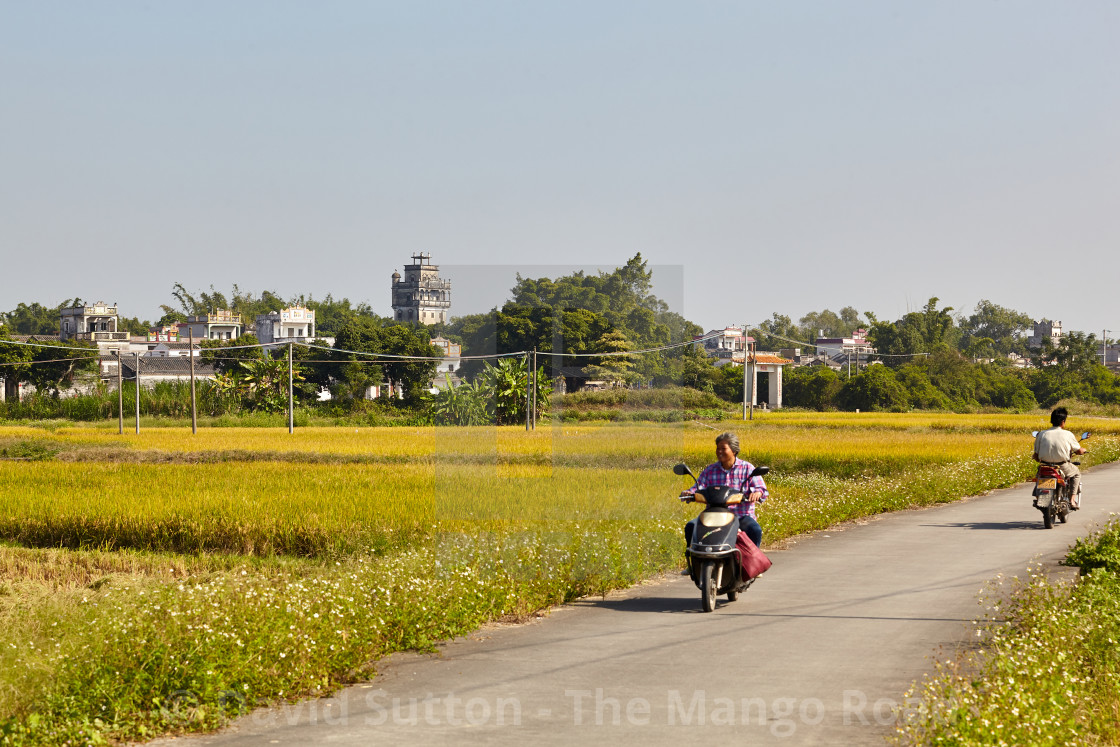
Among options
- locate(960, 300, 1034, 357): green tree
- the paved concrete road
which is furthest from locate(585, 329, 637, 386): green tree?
locate(960, 300, 1034, 357): green tree

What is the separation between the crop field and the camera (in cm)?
652

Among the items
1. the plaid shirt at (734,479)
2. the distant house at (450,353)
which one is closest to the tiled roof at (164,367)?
the distant house at (450,353)

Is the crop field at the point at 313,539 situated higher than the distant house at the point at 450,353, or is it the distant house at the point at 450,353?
the distant house at the point at 450,353

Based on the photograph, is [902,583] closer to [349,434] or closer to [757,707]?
[757,707]

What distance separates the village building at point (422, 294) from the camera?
15.1 m

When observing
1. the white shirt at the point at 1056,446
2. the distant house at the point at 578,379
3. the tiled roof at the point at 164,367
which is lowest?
the white shirt at the point at 1056,446

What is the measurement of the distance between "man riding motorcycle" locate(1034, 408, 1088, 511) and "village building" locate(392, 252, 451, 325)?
8446 millimetres

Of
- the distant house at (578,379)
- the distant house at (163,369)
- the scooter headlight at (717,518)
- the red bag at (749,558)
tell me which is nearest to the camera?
the scooter headlight at (717,518)

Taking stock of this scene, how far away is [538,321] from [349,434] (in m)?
23.3

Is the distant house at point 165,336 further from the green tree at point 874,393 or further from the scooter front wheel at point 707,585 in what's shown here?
the scooter front wheel at point 707,585

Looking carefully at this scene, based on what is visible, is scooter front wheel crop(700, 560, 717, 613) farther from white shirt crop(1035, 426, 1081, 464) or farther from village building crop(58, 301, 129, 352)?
village building crop(58, 301, 129, 352)

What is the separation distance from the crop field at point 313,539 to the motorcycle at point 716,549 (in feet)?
4.12

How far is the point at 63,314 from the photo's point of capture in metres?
113

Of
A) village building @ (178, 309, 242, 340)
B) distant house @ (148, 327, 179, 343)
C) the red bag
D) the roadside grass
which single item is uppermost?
village building @ (178, 309, 242, 340)
